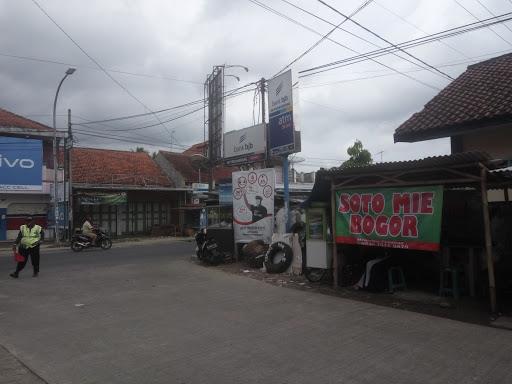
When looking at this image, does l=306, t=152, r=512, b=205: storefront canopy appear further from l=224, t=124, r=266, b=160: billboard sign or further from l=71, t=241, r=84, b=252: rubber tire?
l=71, t=241, r=84, b=252: rubber tire

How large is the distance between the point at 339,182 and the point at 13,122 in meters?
23.9

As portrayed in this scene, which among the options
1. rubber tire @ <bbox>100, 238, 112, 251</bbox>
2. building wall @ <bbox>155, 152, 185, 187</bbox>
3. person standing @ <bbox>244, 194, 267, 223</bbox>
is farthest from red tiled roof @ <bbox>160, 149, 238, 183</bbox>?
person standing @ <bbox>244, 194, 267, 223</bbox>

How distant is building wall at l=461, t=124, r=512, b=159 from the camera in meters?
10.3

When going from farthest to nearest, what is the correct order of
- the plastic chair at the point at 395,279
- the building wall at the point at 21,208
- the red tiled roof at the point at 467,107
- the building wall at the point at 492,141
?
1. the building wall at the point at 21,208
2. the building wall at the point at 492,141
3. the red tiled roof at the point at 467,107
4. the plastic chair at the point at 395,279

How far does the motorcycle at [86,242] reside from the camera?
21125mm

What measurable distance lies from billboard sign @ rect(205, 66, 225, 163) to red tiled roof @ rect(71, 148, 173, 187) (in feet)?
25.7

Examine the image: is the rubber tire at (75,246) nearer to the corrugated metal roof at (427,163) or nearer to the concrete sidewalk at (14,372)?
the corrugated metal roof at (427,163)

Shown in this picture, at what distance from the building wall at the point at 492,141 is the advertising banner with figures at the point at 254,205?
5.67 meters

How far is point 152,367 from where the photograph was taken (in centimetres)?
543

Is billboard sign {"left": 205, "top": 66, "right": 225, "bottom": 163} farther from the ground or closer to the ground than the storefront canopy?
farther from the ground

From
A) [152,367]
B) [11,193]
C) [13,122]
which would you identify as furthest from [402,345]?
[13,122]

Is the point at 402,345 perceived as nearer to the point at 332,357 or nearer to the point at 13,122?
the point at 332,357

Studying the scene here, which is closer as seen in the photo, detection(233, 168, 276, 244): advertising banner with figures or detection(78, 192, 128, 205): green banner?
detection(233, 168, 276, 244): advertising banner with figures

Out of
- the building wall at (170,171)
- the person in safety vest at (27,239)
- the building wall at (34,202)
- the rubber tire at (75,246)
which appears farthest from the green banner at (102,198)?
the person in safety vest at (27,239)
